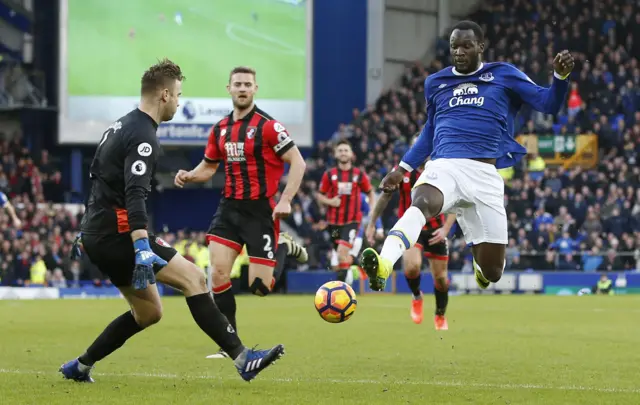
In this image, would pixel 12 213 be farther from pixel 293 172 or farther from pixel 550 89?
pixel 550 89

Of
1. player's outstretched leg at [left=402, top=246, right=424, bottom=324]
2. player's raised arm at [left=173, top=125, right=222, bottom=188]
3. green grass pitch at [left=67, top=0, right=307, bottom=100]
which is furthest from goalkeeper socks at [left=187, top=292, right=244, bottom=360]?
green grass pitch at [left=67, top=0, right=307, bottom=100]

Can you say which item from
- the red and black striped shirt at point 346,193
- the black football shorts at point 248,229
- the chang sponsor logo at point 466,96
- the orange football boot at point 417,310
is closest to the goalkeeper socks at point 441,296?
the orange football boot at point 417,310

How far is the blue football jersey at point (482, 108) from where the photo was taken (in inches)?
347

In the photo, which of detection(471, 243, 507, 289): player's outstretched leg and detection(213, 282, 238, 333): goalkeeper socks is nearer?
detection(471, 243, 507, 289): player's outstretched leg

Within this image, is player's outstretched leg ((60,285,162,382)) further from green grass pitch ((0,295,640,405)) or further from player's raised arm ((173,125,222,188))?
player's raised arm ((173,125,222,188))

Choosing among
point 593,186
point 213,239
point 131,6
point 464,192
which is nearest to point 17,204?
point 131,6

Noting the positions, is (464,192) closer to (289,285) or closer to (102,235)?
(102,235)

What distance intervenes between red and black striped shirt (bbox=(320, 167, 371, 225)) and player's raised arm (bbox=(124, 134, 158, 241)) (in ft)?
41.2

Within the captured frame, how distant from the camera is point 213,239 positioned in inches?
417

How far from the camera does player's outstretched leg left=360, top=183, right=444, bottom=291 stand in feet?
24.3

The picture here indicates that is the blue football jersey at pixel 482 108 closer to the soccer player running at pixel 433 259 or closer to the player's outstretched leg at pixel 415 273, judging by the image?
the soccer player running at pixel 433 259

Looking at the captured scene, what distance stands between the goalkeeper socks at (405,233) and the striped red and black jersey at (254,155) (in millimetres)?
2760

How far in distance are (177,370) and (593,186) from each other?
939 inches

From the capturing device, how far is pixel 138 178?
23.4ft
